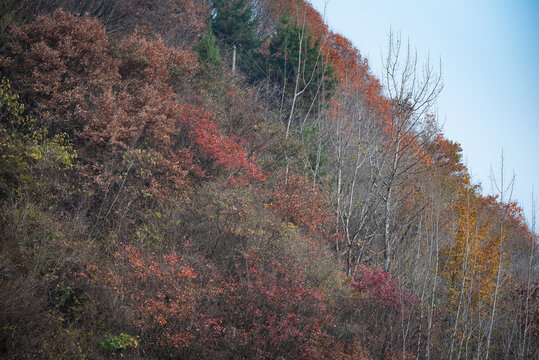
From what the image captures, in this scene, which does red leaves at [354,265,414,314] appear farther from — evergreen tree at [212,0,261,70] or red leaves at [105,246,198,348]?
evergreen tree at [212,0,261,70]

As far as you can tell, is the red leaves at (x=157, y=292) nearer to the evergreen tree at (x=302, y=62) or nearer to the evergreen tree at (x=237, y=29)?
the evergreen tree at (x=302, y=62)

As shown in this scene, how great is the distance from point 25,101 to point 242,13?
15.5 metres

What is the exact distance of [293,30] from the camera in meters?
21.9

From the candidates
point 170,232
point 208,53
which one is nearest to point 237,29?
point 208,53

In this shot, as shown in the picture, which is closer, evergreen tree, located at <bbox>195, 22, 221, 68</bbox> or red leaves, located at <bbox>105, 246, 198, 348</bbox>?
red leaves, located at <bbox>105, 246, 198, 348</bbox>

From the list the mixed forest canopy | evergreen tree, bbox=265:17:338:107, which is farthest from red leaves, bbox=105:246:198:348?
evergreen tree, bbox=265:17:338:107

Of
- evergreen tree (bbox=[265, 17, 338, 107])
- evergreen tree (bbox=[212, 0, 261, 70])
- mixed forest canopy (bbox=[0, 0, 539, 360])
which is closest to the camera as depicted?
mixed forest canopy (bbox=[0, 0, 539, 360])

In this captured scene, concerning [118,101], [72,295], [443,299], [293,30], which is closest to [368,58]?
[293,30]

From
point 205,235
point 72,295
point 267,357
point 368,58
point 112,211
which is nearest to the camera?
point 72,295

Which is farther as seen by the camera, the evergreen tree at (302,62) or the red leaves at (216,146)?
the evergreen tree at (302,62)

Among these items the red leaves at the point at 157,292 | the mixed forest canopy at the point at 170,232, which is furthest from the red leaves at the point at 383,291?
the red leaves at the point at 157,292

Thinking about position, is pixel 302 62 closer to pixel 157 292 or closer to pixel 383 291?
pixel 383 291

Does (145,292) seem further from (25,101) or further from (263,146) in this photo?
(263,146)

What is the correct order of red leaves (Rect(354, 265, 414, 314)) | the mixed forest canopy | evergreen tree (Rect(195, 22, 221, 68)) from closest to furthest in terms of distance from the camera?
the mixed forest canopy → red leaves (Rect(354, 265, 414, 314)) → evergreen tree (Rect(195, 22, 221, 68))
